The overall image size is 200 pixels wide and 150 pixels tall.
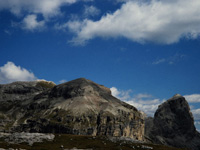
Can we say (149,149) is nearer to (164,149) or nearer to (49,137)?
(164,149)

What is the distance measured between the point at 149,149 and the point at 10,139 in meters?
76.8

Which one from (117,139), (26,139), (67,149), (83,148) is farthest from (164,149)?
(26,139)

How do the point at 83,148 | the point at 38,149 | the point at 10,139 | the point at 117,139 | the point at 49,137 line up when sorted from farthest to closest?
the point at 117,139 → the point at 49,137 → the point at 10,139 → the point at 83,148 → the point at 38,149

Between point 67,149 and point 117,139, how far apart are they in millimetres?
49896

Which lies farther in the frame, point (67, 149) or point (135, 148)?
point (135, 148)

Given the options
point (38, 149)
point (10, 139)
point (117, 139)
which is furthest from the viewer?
point (117, 139)

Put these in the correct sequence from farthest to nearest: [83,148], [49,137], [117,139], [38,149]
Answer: [117,139] < [49,137] < [83,148] < [38,149]

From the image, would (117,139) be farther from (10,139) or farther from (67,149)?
(10,139)

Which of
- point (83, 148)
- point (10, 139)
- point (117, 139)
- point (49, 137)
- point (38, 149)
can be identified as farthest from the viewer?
point (117, 139)

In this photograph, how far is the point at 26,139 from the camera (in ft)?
416

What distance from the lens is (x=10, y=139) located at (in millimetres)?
129500

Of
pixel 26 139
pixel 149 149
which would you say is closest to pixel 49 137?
pixel 26 139

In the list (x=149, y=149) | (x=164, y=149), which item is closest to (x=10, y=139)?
(x=149, y=149)

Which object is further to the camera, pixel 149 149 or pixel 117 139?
pixel 117 139
